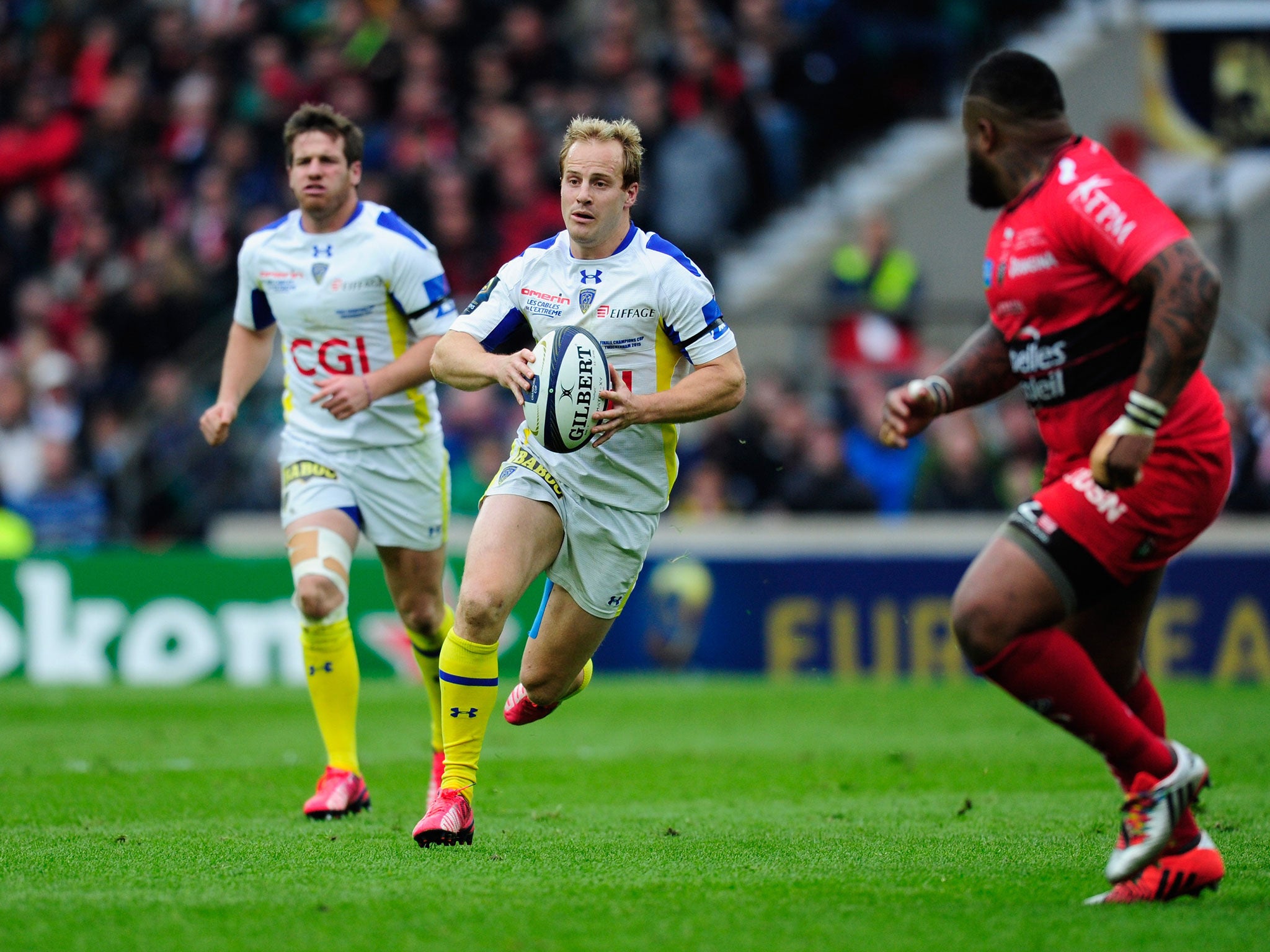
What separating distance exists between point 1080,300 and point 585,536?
231cm

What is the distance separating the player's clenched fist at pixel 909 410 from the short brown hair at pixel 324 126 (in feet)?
11.0

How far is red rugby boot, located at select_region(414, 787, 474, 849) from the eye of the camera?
6406 millimetres

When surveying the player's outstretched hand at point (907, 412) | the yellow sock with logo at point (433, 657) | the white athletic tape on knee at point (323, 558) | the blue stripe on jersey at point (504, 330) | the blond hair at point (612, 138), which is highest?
the blond hair at point (612, 138)

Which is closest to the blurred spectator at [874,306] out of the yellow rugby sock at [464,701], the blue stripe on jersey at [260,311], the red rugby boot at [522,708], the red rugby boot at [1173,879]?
the blue stripe on jersey at [260,311]

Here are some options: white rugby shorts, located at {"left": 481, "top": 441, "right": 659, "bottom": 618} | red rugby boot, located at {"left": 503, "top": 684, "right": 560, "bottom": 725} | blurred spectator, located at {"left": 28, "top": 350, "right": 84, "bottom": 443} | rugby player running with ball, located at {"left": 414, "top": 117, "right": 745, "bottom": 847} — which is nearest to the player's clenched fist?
rugby player running with ball, located at {"left": 414, "top": 117, "right": 745, "bottom": 847}

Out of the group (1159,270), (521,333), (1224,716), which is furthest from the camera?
(1224,716)

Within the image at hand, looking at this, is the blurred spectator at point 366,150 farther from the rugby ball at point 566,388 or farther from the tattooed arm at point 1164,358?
the tattooed arm at point 1164,358

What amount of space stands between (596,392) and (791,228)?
14.6 metres

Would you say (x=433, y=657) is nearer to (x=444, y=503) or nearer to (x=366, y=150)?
(x=444, y=503)

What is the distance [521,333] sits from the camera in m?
7.12

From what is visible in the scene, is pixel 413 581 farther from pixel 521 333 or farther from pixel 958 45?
pixel 958 45

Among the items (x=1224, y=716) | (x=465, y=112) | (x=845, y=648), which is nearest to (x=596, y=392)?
(x=1224, y=716)

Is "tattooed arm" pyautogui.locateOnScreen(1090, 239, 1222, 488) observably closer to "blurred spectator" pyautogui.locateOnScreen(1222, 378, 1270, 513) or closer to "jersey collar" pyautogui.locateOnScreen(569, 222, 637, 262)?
"jersey collar" pyautogui.locateOnScreen(569, 222, 637, 262)

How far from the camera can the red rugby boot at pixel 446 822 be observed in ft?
21.0
